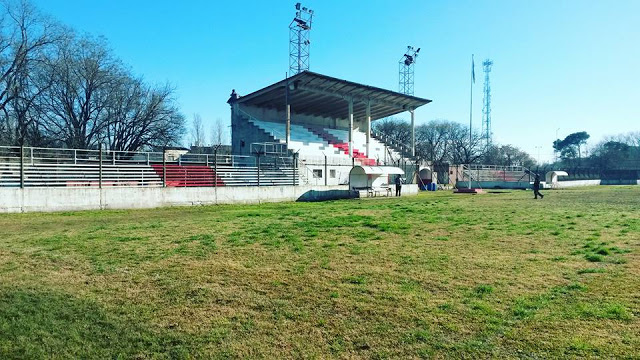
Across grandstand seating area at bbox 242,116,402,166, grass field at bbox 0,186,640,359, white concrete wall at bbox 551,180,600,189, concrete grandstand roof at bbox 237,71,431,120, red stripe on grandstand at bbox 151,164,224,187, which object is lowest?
grass field at bbox 0,186,640,359

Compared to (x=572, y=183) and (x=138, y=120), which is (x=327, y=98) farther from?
(x=572, y=183)

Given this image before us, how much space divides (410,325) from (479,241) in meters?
5.33

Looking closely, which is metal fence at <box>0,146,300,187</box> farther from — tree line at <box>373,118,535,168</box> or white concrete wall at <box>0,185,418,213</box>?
tree line at <box>373,118,535,168</box>

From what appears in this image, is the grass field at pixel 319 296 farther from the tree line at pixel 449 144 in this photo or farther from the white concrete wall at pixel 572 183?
the tree line at pixel 449 144

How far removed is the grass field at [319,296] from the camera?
399cm

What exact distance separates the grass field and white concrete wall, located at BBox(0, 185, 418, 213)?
787cm

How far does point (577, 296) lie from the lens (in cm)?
518

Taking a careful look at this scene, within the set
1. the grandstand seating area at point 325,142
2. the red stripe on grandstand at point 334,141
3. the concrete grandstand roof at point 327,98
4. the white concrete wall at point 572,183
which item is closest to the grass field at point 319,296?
the grandstand seating area at point 325,142

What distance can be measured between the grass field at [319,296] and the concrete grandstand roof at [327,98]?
103 feet

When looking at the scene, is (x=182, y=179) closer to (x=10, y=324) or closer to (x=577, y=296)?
(x=10, y=324)

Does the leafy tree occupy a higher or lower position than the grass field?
higher

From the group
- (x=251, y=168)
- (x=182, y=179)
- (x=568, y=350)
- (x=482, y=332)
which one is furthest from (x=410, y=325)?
(x=251, y=168)

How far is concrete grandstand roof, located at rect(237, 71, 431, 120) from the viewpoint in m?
39.9

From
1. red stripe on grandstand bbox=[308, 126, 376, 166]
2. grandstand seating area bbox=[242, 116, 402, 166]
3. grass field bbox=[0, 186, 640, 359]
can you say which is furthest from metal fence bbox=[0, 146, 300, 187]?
red stripe on grandstand bbox=[308, 126, 376, 166]
